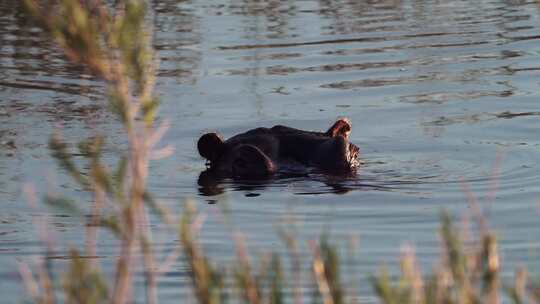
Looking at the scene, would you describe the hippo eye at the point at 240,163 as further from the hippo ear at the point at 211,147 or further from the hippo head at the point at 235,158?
the hippo ear at the point at 211,147

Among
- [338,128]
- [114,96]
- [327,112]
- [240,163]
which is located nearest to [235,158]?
[240,163]

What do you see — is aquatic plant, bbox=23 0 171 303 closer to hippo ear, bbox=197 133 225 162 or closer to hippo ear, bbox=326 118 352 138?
hippo ear, bbox=197 133 225 162

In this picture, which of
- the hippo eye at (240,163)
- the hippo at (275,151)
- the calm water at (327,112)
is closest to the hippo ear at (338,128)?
the hippo at (275,151)

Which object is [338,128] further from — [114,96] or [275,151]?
[114,96]

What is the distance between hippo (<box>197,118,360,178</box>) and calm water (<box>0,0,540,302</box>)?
0.50 feet

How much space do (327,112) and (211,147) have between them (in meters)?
2.07

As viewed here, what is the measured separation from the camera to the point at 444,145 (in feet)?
29.4

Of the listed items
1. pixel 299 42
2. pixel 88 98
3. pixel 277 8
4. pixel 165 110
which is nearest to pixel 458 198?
pixel 165 110

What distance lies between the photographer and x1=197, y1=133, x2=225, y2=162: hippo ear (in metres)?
8.36

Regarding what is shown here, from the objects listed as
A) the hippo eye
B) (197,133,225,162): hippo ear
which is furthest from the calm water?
the hippo eye

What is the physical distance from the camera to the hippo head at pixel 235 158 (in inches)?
319

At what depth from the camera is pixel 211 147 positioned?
843 cm

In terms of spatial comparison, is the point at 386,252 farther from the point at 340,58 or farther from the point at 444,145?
the point at 340,58

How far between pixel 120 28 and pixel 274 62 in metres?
9.47
